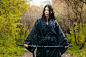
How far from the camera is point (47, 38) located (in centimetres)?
372

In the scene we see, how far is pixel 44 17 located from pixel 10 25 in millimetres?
5870

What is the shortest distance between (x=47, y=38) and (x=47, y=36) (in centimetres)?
6

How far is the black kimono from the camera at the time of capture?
3.72 m

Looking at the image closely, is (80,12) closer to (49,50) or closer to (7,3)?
(7,3)

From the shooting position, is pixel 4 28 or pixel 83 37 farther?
pixel 83 37

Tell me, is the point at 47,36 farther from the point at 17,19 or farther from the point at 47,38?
the point at 17,19

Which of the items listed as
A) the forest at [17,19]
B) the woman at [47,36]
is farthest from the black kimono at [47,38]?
the forest at [17,19]

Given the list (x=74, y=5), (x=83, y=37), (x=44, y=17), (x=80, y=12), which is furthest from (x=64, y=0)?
(x=44, y=17)

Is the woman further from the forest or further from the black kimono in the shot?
the forest

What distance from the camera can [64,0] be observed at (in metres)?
10.1

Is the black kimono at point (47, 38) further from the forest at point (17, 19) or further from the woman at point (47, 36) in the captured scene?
the forest at point (17, 19)

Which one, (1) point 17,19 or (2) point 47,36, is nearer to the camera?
(2) point 47,36

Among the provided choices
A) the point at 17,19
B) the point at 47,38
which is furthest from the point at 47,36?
the point at 17,19

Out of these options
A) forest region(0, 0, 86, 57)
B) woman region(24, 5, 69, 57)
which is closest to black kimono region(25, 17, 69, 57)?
woman region(24, 5, 69, 57)
